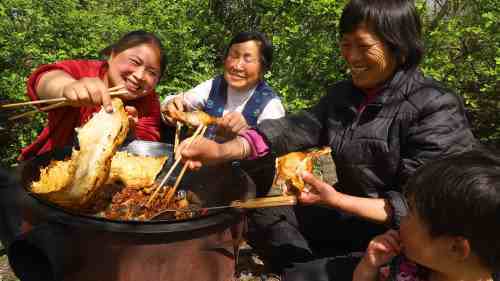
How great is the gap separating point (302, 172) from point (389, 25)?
0.91m

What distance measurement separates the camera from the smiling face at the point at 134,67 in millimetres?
2910

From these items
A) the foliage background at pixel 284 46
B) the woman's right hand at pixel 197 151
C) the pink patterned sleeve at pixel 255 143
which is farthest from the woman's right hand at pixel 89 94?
the foliage background at pixel 284 46

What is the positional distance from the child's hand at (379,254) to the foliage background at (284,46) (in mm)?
3112

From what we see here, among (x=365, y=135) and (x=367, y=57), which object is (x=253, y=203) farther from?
(x=367, y=57)

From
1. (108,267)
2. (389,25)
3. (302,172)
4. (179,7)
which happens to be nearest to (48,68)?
(108,267)

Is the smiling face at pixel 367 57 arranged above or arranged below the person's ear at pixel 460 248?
above

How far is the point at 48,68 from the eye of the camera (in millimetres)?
2797

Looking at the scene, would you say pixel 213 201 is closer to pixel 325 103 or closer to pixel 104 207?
pixel 104 207

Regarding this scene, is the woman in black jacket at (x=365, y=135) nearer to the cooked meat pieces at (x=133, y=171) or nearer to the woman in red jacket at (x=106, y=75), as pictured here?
the cooked meat pieces at (x=133, y=171)

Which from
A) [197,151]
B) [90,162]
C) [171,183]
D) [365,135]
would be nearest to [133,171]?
[171,183]

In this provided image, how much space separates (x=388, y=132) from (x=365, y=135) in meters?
0.13

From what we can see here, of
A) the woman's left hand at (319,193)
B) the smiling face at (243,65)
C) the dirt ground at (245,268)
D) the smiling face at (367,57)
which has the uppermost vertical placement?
the smiling face at (367,57)

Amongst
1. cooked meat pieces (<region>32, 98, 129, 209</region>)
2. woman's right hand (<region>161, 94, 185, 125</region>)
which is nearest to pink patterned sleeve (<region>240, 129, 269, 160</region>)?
woman's right hand (<region>161, 94, 185, 125</region>)

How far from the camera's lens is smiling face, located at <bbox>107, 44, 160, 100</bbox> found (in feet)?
9.55
